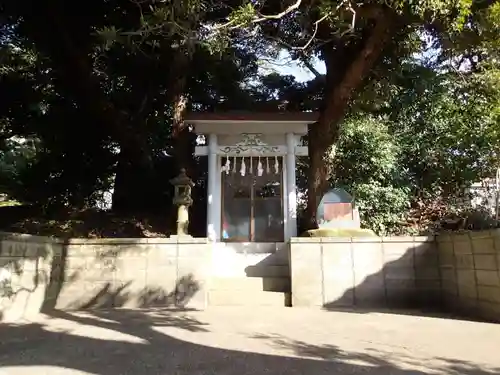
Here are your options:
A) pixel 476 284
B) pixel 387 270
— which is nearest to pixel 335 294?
pixel 387 270

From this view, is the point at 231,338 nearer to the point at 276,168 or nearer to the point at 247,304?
the point at 247,304

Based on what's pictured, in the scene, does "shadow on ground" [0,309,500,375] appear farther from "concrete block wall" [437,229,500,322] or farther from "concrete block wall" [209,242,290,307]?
"concrete block wall" [437,229,500,322]

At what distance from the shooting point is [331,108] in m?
8.07

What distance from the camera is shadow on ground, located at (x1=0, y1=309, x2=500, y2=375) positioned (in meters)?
2.82

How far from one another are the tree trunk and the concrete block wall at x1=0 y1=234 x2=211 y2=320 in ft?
10.3

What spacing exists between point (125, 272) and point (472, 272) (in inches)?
176

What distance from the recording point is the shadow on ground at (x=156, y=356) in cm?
282

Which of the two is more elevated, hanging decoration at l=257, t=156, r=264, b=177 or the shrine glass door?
hanging decoration at l=257, t=156, r=264, b=177

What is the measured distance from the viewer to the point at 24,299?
479 cm

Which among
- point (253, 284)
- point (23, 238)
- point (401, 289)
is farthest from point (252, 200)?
point (23, 238)

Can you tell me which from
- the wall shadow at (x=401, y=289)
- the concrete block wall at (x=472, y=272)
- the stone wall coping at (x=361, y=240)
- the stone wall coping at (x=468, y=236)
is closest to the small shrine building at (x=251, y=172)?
the stone wall coping at (x=361, y=240)

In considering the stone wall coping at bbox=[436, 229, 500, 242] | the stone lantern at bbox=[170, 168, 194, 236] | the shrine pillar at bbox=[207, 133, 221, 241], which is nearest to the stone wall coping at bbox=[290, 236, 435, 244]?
the stone wall coping at bbox=[436, 229, 500, 242]

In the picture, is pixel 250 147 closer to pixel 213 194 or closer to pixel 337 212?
pixel 213 194

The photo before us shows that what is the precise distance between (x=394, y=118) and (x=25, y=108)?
28.5 ft
